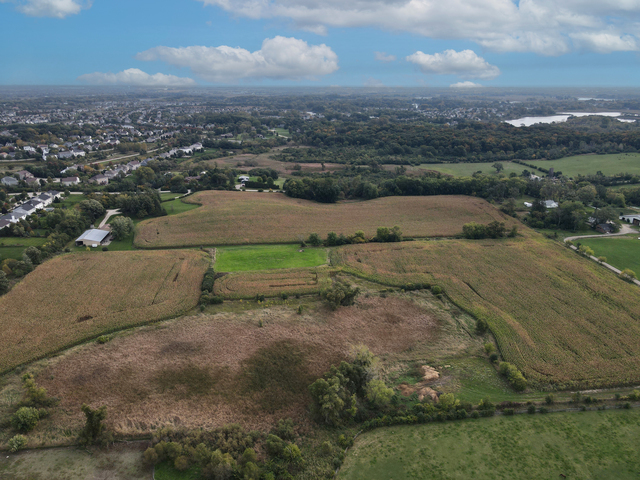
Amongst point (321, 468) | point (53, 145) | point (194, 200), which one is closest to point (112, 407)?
point (321, 468)

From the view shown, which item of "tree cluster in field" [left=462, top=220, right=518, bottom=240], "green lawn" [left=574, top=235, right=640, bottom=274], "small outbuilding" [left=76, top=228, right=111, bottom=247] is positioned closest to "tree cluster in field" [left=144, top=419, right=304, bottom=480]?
"small outbuilding" [left=76, top=228, right=111, bottom=247]

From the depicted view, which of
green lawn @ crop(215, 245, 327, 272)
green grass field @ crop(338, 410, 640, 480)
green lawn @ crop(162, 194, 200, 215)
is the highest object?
green lawn @ crop(162, 194, 200, 215)

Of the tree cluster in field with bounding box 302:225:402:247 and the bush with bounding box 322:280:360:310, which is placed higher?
the tree cluster in field with bounding box 302:225:402:247

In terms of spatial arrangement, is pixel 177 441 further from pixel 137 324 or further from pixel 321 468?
pixel 137 324

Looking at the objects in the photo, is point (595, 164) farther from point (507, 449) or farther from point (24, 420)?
point (24, 420)

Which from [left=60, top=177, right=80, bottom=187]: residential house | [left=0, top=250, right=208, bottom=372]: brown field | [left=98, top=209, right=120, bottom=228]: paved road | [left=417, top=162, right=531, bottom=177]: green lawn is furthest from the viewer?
[left=417, top=162, right=531, bottom=177]: green lawn

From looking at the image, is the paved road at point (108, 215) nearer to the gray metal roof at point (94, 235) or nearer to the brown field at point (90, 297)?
the gray metal roof at point (94, 235)

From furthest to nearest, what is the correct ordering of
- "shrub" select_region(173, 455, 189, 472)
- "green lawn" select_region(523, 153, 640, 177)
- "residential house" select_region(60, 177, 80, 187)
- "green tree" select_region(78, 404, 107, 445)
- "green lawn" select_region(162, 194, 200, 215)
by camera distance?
1. "green lawn" select_region(523, 153, 640, 177)
2. "residential house" select_region(60, 177, 80, 187)
3. "green lawn" select_region(162, 194, 200, 215)
4. "green tree" select_region(78, 404, 107, 445)
5. "shrub" select_region(173, 455, 189, 472)

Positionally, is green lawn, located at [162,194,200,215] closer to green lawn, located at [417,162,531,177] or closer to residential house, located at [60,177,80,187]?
residential house, located at [60,177,80,187]
